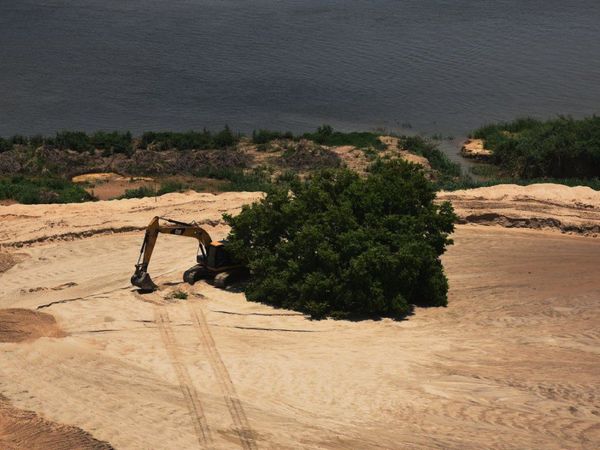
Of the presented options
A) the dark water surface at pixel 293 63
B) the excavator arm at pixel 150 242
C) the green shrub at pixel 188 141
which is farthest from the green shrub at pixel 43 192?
the dark water surface at pixel 293 63

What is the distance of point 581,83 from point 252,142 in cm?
2424

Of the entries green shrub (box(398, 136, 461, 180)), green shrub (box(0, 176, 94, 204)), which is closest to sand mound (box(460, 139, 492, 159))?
green shrub (box(398, 136, 461, 180))

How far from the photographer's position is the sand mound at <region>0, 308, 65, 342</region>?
19156 mm

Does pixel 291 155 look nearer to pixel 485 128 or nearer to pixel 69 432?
pixel 485 128

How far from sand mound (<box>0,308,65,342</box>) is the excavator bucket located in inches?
82.7

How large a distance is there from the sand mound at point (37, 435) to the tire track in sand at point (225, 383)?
214 cm

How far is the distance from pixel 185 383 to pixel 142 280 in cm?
486

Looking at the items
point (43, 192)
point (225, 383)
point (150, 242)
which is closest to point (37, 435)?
point (225, 383)

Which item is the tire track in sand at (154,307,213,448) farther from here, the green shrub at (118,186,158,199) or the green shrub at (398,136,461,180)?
the green shrub at (398,136,461,180)

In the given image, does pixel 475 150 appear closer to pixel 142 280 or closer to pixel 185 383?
pixel 142 280

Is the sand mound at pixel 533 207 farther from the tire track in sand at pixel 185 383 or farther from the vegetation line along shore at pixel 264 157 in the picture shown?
the tire track in sand at pixel 185 383

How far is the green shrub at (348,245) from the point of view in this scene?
20234 millimetres

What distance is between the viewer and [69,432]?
50.5 feet

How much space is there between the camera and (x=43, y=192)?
31.5m
